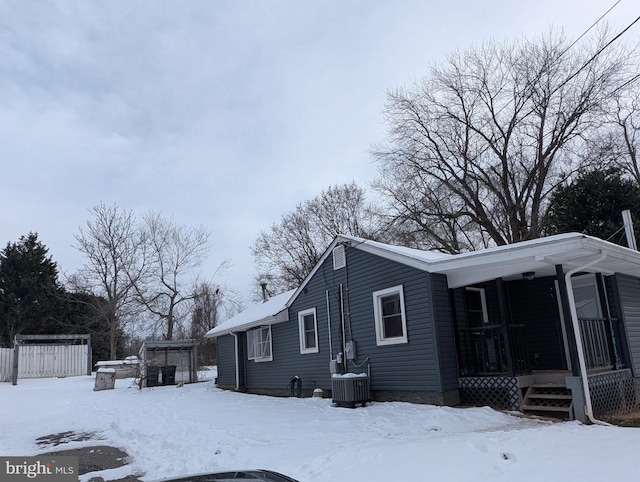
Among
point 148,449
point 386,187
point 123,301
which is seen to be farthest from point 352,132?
point 123,301

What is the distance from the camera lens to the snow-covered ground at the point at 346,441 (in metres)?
4.81

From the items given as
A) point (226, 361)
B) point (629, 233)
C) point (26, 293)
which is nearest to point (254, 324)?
point (226, 361)

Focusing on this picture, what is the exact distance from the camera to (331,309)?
12273 mm

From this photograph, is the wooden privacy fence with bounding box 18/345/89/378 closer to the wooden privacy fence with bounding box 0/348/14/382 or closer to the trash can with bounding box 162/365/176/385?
the wooden privacy fence with bounding box 0/348/14/382

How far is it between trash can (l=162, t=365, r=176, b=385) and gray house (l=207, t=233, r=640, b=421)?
1084 cm

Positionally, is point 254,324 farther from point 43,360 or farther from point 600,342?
point 43,360

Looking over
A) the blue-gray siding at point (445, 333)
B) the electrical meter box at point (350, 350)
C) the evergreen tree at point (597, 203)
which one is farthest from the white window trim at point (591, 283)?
the evergreen tree at point (597, 203)

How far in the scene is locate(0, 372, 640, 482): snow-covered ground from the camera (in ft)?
15.8

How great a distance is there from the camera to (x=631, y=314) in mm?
9859

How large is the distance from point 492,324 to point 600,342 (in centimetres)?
206

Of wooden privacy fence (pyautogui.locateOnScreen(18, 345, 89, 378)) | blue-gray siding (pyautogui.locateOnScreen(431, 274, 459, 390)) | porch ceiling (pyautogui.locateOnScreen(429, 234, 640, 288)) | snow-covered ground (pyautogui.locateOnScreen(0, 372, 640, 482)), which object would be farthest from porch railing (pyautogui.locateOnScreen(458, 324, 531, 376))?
wooden privacy fence (pyautogui.locateOnScreen(18, 345, 89, 378))

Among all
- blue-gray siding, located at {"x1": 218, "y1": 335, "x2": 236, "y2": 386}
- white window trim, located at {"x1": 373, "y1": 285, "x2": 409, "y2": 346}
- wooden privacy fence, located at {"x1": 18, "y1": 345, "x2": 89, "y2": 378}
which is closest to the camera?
white window trim, located at {"x1": 373, "y1": 285, "x2": 409, "y2": 346}

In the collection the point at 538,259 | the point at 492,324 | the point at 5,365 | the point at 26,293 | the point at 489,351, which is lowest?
the point at 489,351

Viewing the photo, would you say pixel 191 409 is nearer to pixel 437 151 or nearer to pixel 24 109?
pixel 24 109
